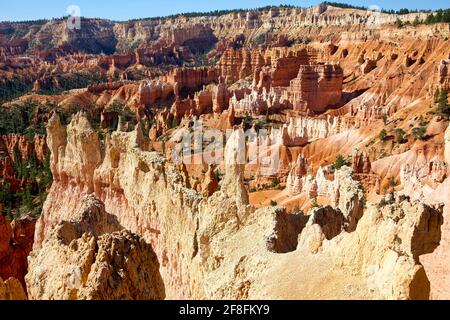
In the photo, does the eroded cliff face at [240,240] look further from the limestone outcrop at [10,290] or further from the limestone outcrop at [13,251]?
the limestone outcrop at [13,251]

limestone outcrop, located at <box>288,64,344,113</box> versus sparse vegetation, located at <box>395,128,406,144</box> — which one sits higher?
limestone outcrop, located at <box>288,64,344,113</box>

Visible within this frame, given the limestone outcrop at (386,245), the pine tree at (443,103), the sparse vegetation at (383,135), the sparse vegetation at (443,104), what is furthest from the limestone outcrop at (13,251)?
the pine tree at (443,103)

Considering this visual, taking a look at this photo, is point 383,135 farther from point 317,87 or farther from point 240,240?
point 240,240

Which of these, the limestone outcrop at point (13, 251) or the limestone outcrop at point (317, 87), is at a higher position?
the limestone outcrop at point (317, 87)

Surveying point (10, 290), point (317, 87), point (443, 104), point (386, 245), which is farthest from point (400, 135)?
point (10, 290)

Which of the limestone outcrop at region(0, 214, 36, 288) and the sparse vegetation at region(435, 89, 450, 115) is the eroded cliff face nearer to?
the limestone outcrop at region(0, 214, 36, 288)

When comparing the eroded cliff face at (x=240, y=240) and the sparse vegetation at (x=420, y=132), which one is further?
the sparse vegetation at (x=420, y=132)

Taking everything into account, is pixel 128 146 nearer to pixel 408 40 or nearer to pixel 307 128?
pixel 307 128

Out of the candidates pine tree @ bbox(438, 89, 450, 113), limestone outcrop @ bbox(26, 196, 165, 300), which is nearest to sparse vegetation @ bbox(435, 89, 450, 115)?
pine tree @ bbox(438, 89, 450, 113)
